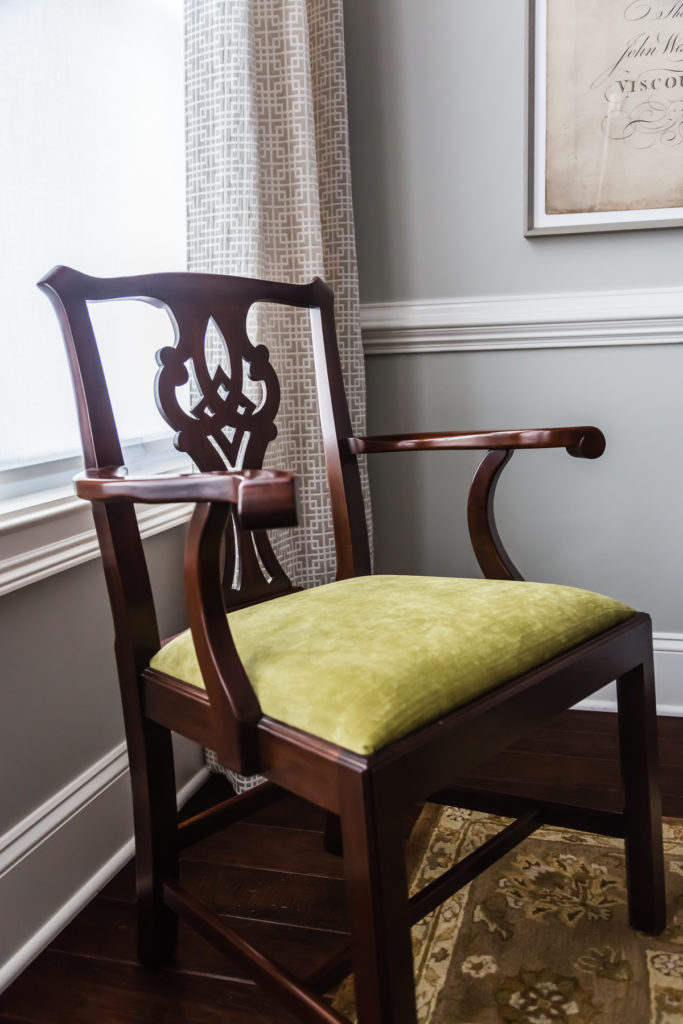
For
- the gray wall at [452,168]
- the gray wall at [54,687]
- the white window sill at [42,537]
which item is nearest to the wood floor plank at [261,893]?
the gray wall at [54,687]

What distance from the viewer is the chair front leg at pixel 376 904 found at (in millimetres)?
788

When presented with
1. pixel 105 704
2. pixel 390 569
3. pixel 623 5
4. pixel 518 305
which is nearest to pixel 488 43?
pixel 623 5

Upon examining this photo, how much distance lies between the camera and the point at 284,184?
68.2 inches

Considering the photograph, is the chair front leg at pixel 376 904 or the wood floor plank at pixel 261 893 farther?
the wood floor plank at pixel 261 893

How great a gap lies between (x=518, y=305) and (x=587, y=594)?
98 centimetres

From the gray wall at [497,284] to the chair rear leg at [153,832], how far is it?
111cm

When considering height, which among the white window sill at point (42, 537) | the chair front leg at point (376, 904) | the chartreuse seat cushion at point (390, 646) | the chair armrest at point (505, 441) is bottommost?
the chair front leg at point (376, 904)

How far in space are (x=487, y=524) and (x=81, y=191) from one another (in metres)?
0.92

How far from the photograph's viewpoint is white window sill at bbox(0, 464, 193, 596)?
1.21 metres

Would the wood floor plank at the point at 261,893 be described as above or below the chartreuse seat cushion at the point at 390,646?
below

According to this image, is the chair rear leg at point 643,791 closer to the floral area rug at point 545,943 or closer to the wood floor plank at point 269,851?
the floral area rug at point 545,943

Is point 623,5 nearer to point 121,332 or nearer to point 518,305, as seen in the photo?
point 518,305

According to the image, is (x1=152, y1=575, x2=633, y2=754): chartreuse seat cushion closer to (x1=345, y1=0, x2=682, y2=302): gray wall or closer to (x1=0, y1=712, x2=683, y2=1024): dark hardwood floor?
(x1=0, y1=712, x2=683, y2=1024): dark hardwood floor

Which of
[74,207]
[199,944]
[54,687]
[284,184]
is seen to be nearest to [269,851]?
[199,944]
